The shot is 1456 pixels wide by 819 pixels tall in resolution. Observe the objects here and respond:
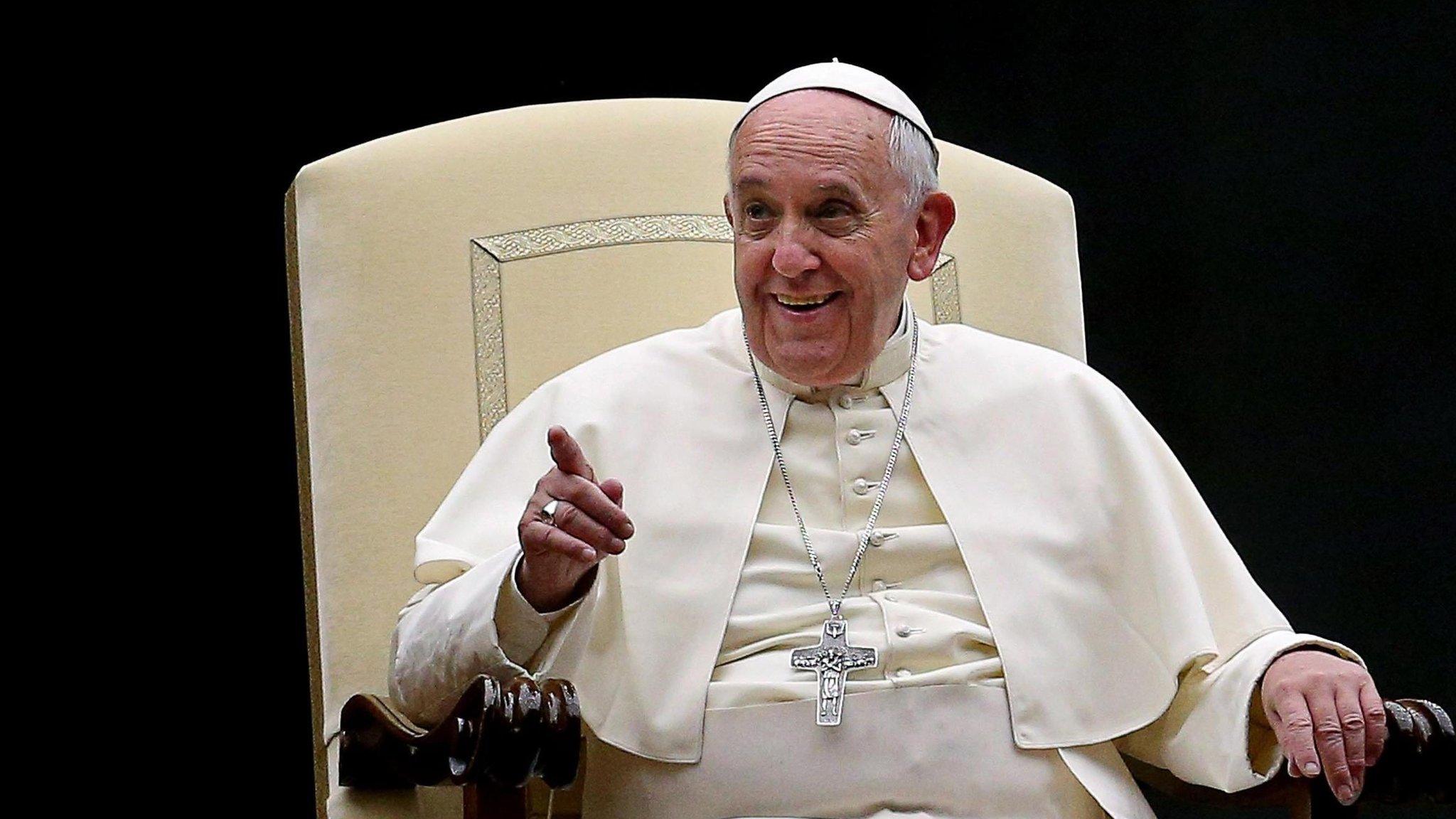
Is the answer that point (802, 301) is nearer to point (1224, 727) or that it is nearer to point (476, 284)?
point (476, 284)

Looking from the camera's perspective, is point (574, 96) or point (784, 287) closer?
point (784, 287)

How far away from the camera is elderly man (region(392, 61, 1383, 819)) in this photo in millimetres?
2844

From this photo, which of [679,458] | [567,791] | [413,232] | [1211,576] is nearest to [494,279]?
[413,232]

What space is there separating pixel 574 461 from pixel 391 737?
1.42ft

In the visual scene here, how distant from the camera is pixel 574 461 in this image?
8.45ft

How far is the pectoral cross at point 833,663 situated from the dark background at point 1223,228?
6.72ft

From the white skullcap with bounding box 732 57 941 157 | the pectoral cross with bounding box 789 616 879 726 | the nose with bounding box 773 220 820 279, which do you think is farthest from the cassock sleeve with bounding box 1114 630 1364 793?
the white skullcap with bounding box 732 57 941 157

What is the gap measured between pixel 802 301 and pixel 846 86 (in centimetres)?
33

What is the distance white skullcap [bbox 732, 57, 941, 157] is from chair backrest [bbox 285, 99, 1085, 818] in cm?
46

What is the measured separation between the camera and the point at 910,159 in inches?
125

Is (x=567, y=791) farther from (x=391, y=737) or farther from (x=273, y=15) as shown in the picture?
(x=273, y=15)

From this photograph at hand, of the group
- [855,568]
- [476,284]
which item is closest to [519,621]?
[855,568]

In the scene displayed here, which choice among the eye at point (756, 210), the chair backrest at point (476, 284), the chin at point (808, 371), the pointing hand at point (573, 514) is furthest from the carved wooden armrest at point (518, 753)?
the eye at point (756, 210)

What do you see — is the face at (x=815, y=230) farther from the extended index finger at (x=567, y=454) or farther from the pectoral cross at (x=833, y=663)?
the extended index finger at (x=567, y=454)
